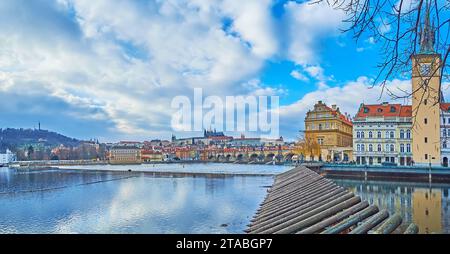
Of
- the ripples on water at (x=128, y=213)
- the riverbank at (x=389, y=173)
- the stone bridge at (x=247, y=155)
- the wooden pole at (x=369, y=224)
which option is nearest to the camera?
the wooden pole at (x=369, y=224)

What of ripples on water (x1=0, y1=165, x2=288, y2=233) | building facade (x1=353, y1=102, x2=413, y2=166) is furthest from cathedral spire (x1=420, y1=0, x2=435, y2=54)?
building facade (x1=353, y1=102, x2=413, y2=166)

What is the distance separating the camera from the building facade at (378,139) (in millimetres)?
20769

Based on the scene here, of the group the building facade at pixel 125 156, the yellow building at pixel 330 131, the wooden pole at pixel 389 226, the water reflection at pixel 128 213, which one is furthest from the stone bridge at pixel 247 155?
the wooden pole at pixel 389 226

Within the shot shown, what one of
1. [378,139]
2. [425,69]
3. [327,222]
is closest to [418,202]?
[327,222]

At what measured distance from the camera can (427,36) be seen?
1.40 meters

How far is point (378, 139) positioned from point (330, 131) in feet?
16.1

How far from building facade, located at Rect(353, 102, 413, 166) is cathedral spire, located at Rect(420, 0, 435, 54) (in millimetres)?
20913

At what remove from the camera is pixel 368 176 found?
1880 centimetres

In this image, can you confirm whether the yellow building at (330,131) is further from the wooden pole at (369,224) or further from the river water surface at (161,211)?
the wooden pole at (369,224)

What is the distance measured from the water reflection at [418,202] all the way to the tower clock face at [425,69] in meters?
4.06

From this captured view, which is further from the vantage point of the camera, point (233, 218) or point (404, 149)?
point (404, 149)
